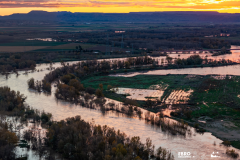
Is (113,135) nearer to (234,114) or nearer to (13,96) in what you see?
(234,114)

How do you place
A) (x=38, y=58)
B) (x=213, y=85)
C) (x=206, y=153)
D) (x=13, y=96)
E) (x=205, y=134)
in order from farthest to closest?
(x=38, y=58), (x=213, y=85), (x=13, y=96), (x=205, y=134), (x=206, y=153)

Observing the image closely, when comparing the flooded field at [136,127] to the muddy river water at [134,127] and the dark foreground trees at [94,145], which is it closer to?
the muddy river water at [134,127]

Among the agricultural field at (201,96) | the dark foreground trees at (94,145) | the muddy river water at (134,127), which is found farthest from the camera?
the agricultural field at (201,96)

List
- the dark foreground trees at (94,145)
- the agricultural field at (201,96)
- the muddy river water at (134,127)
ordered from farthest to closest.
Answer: the agricultural field at (201,96) → the muddy river water at (134,127) → the dark foreground trees at (94,145)

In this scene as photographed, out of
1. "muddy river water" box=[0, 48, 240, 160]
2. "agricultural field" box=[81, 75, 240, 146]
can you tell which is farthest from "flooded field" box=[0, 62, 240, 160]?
"agricultural field" box=[81, 75, 240, 146]

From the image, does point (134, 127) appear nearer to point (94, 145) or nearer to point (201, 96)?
point (94, 145)

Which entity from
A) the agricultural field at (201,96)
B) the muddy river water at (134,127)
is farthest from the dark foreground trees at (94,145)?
the agricultural field at (201,96)

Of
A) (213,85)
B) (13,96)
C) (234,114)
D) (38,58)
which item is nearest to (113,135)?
(234,114)
